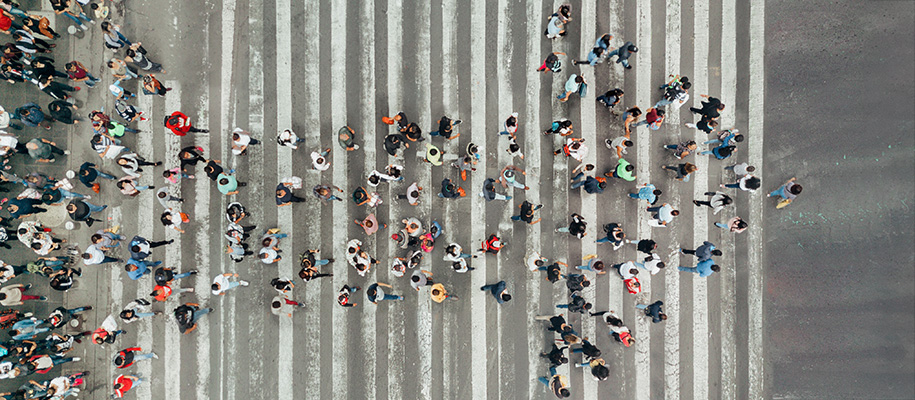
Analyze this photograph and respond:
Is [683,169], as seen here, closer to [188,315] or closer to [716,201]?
[716,201]

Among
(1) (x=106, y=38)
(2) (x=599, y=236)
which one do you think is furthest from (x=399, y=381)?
(1) (x=106, y=38)

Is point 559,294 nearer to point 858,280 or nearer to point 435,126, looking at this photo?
point 435,126

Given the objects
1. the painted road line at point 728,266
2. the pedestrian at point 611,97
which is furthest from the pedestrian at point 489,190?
the painted road line at point 728,266

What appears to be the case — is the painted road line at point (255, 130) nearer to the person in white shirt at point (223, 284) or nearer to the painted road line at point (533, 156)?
the person in white shirt at point (223, 284)

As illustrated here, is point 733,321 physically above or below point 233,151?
below

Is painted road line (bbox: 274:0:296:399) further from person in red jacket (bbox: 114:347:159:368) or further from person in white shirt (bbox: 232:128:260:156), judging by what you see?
person in red jacket (bbox: 114:347:159:368)

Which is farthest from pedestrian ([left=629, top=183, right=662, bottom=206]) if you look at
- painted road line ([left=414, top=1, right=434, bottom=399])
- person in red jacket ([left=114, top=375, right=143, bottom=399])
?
person in red jacket ([left=114, top=375, right=143, bottom=399])

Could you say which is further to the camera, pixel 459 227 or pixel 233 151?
pixel 459 227
